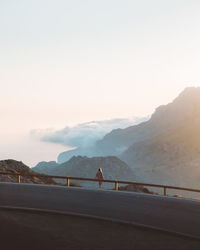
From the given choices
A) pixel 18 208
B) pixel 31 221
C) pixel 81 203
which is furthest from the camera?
pixel 81 203

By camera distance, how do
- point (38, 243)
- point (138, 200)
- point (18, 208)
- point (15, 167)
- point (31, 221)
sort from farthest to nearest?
point (15, 167) < point (138, 200) < point (18, 208) < point (31, 221) < point (38, 243)

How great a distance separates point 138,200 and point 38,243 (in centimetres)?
898

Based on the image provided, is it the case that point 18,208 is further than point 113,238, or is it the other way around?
point 18,208

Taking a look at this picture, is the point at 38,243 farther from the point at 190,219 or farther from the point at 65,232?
the point at 190,219

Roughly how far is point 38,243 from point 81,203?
22.2 feet

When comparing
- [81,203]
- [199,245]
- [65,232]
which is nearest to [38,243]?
[65,232]

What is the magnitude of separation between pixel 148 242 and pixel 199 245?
3.66 ft

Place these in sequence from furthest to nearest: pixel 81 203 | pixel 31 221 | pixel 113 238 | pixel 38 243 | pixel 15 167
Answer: pixel 15 167 < pixel 81 203 < pixel 31 221 < pixel 113 238 < pixel 38 243

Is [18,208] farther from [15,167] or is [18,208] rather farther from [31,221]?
[15,167]

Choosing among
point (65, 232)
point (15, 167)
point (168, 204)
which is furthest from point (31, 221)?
point (15, 167)

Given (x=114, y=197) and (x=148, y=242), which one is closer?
(x=148, y=242)

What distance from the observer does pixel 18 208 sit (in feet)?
42.6

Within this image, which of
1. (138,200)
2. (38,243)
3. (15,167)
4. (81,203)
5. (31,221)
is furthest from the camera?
(15,167)

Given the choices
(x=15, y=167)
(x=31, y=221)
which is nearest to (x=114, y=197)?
(x=31, y=221)
